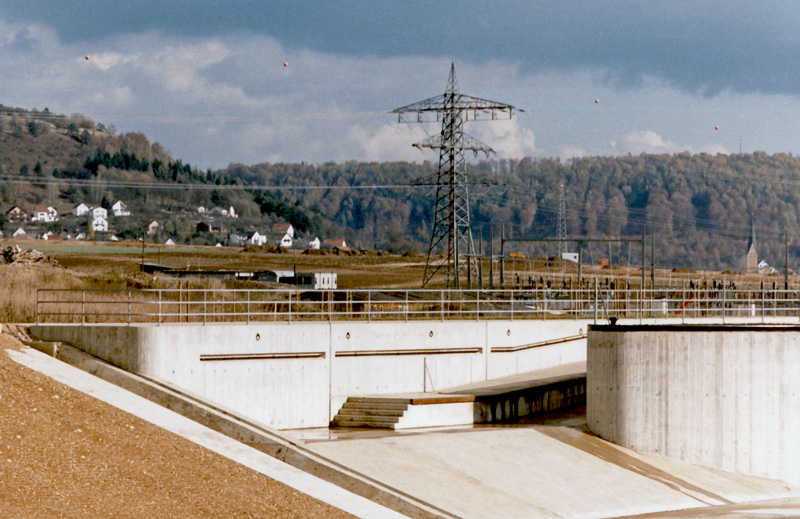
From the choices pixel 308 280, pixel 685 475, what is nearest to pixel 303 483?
pixel 685 475

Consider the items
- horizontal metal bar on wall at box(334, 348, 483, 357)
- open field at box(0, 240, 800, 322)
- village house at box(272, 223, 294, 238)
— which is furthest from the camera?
village house at box(272, 223, 294, 238)

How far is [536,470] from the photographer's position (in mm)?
25578

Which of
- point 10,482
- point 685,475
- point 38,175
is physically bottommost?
point 685,475

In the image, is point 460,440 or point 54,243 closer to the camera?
point 460,440

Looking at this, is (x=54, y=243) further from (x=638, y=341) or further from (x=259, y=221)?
(x=638, y=341)

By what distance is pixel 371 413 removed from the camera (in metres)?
29.7

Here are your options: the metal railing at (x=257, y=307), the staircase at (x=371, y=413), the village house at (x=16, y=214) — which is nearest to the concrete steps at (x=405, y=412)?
the staircase at (x=371, y=413)

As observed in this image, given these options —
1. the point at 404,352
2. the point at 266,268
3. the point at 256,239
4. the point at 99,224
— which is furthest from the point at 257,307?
the point at 256,239

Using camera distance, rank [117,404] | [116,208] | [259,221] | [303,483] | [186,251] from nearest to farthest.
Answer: [303,483] → [117,404] → [186,251] → [116,208] → [259,221]

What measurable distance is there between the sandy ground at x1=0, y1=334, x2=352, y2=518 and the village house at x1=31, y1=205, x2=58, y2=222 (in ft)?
456

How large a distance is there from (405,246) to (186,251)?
93.7 m

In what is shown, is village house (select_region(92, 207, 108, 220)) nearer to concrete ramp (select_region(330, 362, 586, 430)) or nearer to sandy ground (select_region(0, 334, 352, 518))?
concrete ramp (select_region(330, 362, 586, 430))

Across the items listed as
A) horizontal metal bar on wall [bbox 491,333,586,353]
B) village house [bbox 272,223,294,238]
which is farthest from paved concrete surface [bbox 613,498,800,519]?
village house [bbox 272,223,294,238]

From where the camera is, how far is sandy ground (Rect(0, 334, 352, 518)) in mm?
17828
